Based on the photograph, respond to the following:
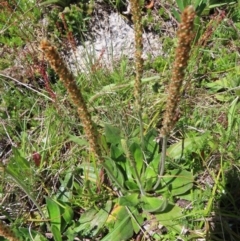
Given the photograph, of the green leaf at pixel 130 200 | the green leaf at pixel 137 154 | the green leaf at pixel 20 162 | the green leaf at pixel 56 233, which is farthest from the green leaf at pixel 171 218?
the green leaf at pixel 20 162

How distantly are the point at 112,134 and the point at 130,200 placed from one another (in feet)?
1.29

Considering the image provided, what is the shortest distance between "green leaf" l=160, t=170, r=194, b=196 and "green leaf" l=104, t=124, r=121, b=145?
34 cm

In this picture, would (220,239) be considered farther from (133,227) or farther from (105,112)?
(105,112)

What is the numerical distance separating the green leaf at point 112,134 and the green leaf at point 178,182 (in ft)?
1.13

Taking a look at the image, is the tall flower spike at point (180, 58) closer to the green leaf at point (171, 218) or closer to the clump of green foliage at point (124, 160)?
the clump of green foliage at point (124, 160)

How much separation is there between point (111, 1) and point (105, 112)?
3.65 feet

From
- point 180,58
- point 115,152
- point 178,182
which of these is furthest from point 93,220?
point 180,58

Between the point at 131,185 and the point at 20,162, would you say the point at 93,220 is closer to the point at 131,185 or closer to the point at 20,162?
the point at 131,185

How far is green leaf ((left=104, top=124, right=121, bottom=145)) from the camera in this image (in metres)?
2.47

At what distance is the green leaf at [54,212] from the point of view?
7.56ft

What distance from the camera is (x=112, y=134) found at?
248 cm

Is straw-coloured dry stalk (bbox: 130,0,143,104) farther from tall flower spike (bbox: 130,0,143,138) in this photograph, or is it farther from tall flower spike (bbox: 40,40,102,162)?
tall flower spike (bbox: 40,40,102,162)

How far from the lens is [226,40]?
3100 millimetres

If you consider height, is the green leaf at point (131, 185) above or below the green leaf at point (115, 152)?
below
